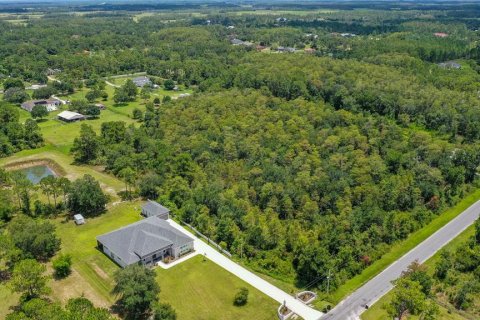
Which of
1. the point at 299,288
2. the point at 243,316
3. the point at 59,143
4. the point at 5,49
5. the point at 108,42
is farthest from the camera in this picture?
the point at 108,42

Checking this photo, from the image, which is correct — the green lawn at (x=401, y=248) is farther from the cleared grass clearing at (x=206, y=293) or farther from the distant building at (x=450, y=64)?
the distant building at (x=450, y=64)

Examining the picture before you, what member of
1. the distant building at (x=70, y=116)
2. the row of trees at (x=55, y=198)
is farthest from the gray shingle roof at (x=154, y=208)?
the distant building at (x=70, y=116)

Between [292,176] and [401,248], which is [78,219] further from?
[401,248]

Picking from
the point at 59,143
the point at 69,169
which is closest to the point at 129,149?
the point at 69,169

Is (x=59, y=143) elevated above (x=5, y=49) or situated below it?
below

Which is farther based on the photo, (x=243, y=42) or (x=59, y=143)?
(x=243, y=42)

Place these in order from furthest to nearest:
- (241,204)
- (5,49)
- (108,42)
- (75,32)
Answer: (75,32), (108,42), (5,49), (241,204)

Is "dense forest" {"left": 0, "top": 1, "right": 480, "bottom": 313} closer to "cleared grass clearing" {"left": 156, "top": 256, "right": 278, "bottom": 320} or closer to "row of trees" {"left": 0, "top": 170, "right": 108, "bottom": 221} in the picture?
"cleared grass clearing" {"left": 156, "top": 256, "right": 278, "bottom": 320}

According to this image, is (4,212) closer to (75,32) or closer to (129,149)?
(129,149)
